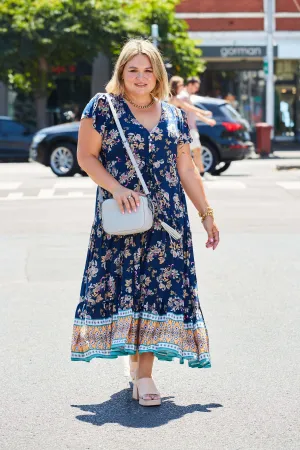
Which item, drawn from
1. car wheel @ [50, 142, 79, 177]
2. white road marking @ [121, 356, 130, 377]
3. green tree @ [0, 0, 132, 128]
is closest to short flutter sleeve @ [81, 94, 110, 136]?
white road marking @ [121, 356, 130, 377]

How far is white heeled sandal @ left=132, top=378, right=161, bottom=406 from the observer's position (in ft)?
19.0

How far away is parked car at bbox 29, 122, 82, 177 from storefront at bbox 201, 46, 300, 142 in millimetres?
19968

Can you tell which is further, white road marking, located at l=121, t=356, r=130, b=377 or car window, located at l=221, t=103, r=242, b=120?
car window, located at l=221, t=103, r=242, b=120

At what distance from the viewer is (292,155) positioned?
36844mm

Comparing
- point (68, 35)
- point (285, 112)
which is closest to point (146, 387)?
point (68, 35)

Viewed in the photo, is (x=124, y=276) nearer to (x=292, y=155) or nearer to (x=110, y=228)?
(x=110, y=228)

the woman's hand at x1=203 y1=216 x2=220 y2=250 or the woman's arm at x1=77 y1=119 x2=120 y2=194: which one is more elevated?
the woman's arm at x1=77 y1=119 x2=120 y2=194

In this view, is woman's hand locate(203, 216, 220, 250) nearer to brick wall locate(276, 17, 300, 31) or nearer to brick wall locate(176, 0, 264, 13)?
brick wall locate(276, 17, 300, 31)

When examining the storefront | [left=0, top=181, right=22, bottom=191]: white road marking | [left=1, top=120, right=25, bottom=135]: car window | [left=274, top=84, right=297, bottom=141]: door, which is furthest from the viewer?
[left=274, top=84, right=297, bottom=141]: door

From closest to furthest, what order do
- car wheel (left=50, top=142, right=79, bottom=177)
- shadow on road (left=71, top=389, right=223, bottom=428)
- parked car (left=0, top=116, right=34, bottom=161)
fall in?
shadow on road (left=71, top=389, right=223, bottom=428) → car wheel (left=50, top=142, right=79, bottom=177) → parked car (left=0, top=116, right=34, bottom=161)

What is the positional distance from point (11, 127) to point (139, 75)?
90.8 ft

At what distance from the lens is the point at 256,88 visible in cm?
4462

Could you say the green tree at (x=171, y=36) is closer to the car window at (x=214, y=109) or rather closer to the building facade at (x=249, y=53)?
the building facade at (x=249, y=53)

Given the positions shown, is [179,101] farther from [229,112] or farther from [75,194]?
[229,112]
